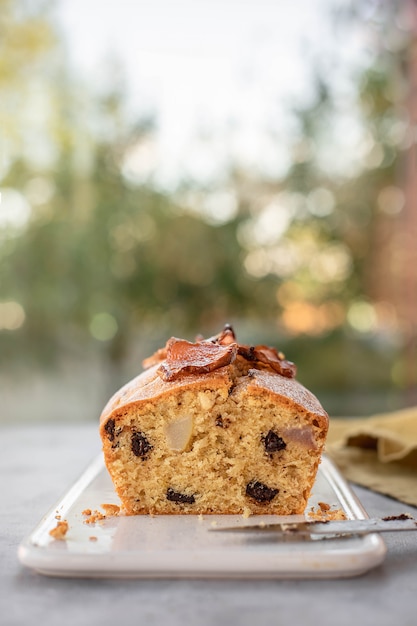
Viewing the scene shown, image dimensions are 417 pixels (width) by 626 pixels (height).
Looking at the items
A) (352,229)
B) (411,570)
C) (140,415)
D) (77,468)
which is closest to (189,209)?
(352,229)

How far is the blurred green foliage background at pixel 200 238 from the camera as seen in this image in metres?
5.62

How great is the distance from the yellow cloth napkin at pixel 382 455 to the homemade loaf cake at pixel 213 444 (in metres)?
0.39

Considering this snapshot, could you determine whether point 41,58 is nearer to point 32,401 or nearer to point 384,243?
point 32,401

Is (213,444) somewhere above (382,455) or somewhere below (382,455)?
above

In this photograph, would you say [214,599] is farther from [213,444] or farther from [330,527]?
[213,444]

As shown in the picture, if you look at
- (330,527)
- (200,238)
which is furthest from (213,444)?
(200,238)

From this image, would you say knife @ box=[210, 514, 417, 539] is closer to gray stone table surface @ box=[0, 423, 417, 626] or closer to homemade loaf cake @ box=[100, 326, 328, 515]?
gray stone table surface @ box=[0, 423, 417, 626]

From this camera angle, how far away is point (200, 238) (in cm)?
586

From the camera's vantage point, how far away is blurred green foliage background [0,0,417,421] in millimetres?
5621

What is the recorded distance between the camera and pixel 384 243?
19.7ft

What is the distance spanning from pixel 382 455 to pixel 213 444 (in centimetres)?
74

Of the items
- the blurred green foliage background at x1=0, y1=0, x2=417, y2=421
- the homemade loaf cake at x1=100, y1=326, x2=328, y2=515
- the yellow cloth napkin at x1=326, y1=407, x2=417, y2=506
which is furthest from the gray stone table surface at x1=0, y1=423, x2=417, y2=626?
the blurred green foliage background at x1=0, y1=0, x2=417, y2=421

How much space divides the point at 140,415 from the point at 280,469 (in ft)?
1.15

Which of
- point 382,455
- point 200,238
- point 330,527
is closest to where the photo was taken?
point 330,527
